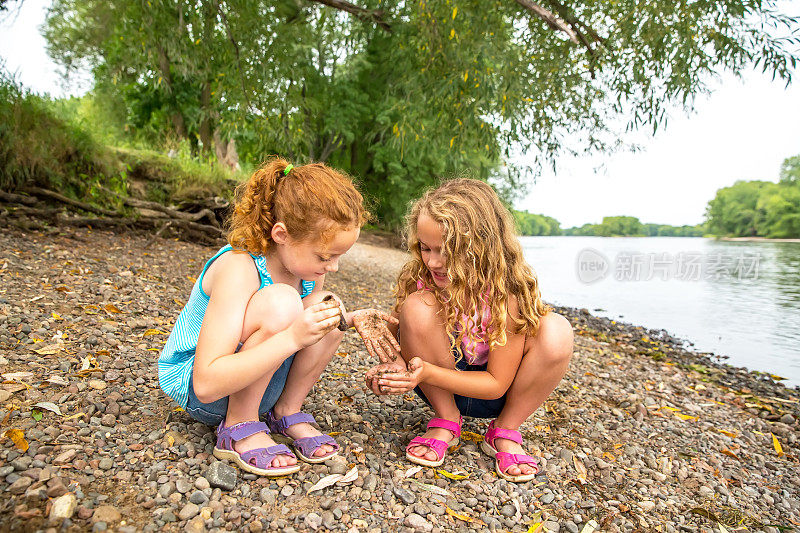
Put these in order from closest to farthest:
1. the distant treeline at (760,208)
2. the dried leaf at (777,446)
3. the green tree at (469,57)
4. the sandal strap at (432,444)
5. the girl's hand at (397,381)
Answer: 1. the girl's hand at (397,381)
2. the sandal strap at (432,444)
3. the dried leaf at (777,446)
4. the green tree at (469,57)
5. the distant treeline at (760,208)

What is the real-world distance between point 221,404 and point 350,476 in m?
0.55

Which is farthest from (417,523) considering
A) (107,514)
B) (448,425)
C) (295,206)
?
(295,206)

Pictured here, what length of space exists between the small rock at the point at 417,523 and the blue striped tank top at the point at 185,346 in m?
0.92

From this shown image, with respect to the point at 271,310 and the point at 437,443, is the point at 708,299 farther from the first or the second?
the point at 271,310

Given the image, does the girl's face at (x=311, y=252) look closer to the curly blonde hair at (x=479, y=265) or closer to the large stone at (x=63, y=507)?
the curly blonde hair at (x=479, y=265)

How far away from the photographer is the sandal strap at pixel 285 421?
217 cm

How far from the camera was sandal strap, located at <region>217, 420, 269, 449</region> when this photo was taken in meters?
A: 1.92

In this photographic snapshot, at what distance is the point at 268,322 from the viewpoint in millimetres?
1813

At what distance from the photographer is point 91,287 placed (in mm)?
3861

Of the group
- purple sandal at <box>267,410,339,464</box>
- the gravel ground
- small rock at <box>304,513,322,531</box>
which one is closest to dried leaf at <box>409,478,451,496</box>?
the gravel ground

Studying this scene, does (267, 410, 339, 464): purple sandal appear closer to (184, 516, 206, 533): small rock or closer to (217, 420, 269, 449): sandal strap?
(217, 420, 269, 449): sandal strap

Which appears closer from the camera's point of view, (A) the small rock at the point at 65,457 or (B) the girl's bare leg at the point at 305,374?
(A) the small rock at the point at 65,457

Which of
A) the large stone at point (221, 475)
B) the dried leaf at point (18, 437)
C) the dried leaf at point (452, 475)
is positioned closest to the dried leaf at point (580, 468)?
the dried leaf at point (452, 475)

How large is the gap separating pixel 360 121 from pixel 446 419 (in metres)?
15.6
